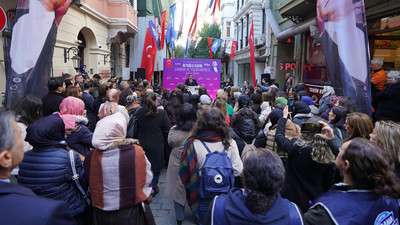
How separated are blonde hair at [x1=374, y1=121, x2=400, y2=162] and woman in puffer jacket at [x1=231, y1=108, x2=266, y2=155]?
4.58ft

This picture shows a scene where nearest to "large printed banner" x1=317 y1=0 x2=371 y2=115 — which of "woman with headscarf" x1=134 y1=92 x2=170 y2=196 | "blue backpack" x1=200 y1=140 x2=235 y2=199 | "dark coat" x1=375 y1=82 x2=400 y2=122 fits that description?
"dark coat" x1=375 y1=82 x2=400 y2=122

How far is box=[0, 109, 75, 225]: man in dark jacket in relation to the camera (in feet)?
3.86

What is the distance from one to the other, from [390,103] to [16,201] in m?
5.47

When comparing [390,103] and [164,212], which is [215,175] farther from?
[390,103]

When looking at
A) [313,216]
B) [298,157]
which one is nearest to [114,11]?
[298,157]

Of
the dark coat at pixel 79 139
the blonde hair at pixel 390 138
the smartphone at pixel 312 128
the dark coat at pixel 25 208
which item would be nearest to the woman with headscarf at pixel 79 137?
the dark coat at pixel 79 139

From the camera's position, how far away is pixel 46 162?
230 cm

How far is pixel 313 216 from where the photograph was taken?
1.68 meters

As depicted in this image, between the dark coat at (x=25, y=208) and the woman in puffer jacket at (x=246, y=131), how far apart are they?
8.35ft

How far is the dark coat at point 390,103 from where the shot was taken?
4.74 meters

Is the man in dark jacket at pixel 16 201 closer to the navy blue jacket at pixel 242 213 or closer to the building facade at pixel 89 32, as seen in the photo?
the navy blue jacket at pixel 242 213

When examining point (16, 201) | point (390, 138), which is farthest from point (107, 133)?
point (390, 138)

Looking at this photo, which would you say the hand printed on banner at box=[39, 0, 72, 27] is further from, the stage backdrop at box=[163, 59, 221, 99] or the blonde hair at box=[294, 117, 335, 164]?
the stage backdrop at box=[163, 59, 221, 99]

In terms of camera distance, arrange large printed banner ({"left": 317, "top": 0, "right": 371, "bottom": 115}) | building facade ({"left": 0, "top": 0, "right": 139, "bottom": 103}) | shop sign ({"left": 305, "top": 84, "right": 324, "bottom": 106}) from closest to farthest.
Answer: large printed banner ({"left": 317, "top": 0, "right": 371, "bottom": 115}), building facade ({"left": 0, "top": 0, "right": 139, "bottom": 103}), shop sign ({"left": 305, "top": 84, "right": 324, "bottom": 106})
